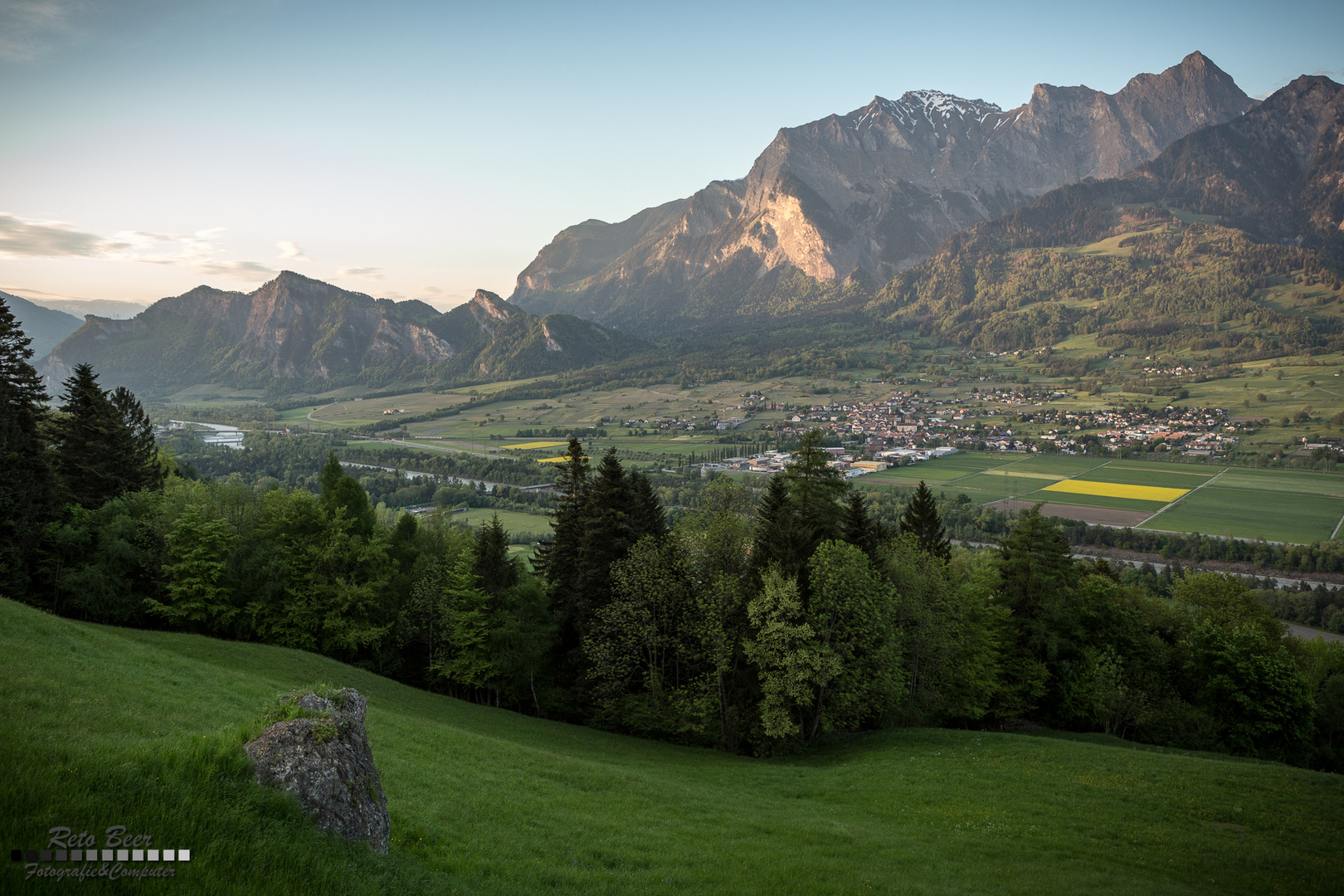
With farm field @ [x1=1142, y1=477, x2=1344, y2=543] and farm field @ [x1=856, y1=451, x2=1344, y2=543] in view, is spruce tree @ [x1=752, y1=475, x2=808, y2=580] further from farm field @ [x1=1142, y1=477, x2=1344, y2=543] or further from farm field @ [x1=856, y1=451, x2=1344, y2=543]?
farm field @ [x1=1142, y1=477, x2=1344, y2=543]

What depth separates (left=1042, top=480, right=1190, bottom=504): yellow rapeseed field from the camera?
104250mm

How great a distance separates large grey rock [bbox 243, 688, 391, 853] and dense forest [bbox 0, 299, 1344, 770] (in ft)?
67.9

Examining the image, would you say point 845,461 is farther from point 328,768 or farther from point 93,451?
point 328,768

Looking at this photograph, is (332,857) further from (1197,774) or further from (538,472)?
(538,472)

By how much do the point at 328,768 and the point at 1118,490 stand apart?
12907 centimetres

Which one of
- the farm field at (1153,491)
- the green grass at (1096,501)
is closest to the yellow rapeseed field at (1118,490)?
the farm field at (1153,491)

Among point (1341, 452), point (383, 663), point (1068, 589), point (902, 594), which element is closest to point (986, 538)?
point (1068, 589)

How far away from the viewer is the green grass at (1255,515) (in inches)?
3359

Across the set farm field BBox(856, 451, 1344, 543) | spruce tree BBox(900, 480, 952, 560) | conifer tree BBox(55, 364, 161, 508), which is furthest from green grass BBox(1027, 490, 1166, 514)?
conifer tree BBox(55, 364, 161, 508)

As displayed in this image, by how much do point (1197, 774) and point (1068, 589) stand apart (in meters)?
16.9

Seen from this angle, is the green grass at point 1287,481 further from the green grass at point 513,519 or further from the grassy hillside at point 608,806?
the grassy hillside at point 608,806

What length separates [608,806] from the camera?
16.5m

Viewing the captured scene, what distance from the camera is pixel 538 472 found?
128m

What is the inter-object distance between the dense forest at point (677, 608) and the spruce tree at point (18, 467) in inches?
5.5
